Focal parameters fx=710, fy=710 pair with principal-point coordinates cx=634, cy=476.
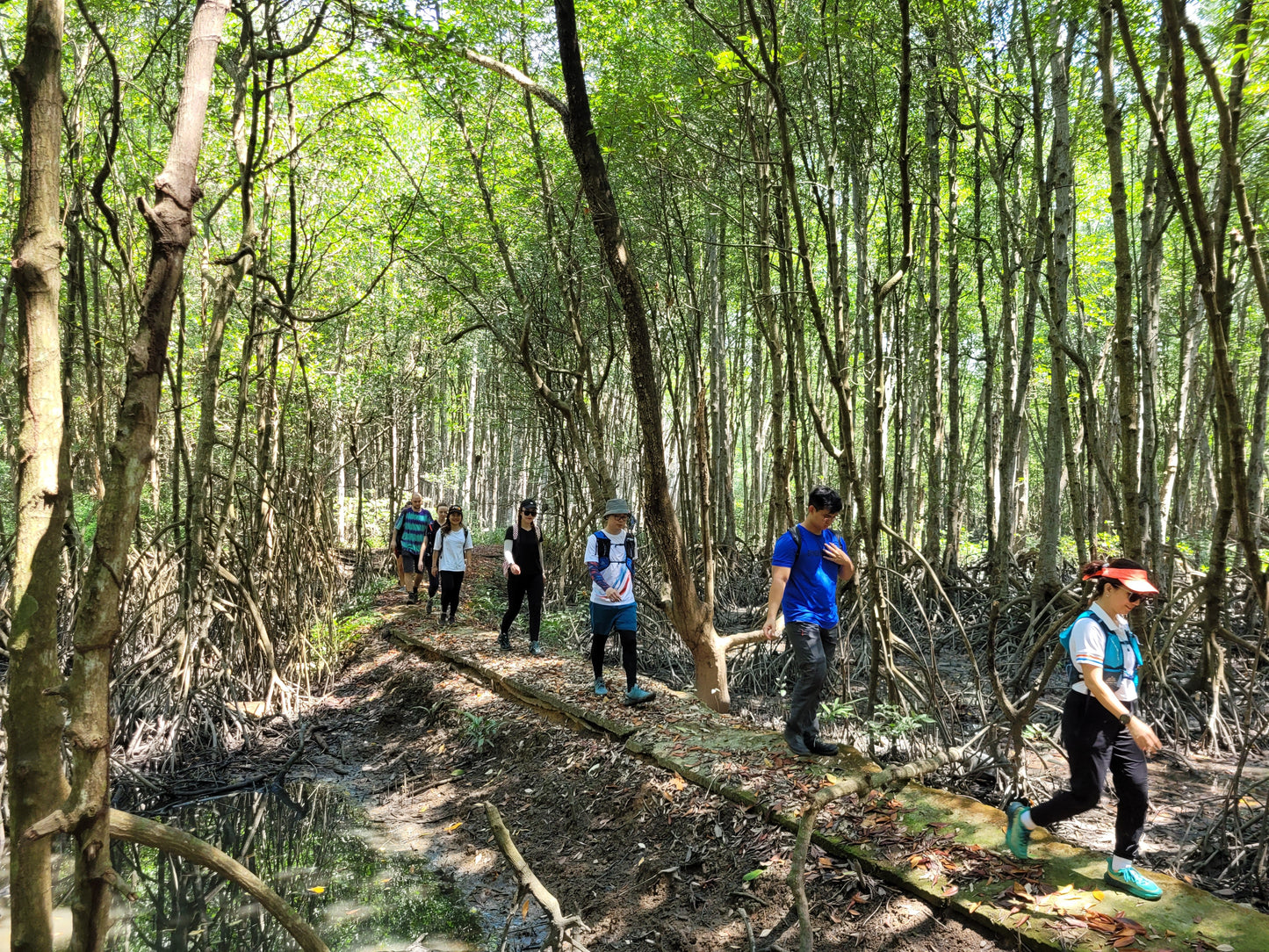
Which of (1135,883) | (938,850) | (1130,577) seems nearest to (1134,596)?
(1130,577)

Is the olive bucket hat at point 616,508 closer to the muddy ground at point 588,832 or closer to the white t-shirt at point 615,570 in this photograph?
the white t-shirt at point 615,570

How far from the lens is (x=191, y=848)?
5.09 feet

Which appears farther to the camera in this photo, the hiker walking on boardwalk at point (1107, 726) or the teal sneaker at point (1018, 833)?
the teal sneaker at point (1018, 833)

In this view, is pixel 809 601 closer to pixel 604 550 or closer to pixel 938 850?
pixel 938 850

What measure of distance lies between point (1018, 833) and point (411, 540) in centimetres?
982

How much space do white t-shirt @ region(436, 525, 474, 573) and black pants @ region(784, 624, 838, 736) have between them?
18.9 ft

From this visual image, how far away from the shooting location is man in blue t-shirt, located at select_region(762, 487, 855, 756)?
412cm

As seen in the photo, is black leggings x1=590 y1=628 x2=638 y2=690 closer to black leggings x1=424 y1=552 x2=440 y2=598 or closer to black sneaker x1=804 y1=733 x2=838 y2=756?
black sneaker x1=804 y1=733 x2=838 y2=756

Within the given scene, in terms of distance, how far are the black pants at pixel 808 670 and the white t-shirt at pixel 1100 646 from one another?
4.43ft

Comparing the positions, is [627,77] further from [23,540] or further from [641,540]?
[23,540]

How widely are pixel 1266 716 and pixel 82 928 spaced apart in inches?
297

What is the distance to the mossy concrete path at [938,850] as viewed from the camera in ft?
8.51

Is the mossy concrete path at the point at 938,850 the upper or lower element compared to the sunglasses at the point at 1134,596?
lower

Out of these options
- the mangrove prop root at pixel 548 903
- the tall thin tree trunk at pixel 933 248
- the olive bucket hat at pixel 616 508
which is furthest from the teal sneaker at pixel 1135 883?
the tall thin tree trunk at pixel 933 248
